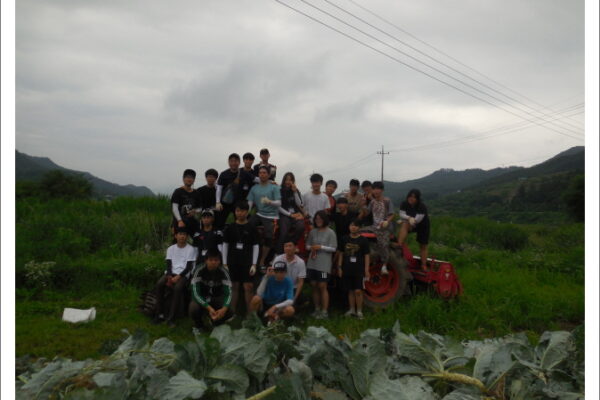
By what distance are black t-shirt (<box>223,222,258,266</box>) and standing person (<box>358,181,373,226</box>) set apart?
5.49 feet

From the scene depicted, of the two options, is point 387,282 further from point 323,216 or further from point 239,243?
point 239,243

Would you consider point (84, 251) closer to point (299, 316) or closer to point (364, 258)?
point (299, 316)

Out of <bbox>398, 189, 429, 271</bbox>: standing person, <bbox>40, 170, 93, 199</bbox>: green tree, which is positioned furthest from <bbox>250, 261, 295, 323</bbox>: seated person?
<bbox>40, 170, 93, 199</bbox>: green tree

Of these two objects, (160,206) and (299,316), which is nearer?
(299,316)

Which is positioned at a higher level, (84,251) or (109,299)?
(84,251)

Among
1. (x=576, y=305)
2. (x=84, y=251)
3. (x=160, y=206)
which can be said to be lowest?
(x=576, y=305)

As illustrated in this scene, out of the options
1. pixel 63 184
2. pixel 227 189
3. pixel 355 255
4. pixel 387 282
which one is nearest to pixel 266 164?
pixel 227 189

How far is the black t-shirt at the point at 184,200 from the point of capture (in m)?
5.68

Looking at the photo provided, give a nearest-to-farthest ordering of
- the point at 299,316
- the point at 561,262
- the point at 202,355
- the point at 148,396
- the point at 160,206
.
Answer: the point at 148,396 < the point at 202,355 < the point at 299,316 < the point at 561,262 < the point at 160,206

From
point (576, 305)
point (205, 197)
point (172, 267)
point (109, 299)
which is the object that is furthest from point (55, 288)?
point (576, 305)

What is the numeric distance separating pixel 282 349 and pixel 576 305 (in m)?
6.43

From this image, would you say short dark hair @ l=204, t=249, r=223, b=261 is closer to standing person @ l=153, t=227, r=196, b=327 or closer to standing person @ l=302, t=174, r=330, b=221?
standing person @ l=153, t=227, r=196, b=327

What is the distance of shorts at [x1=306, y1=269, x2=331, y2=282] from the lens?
17.8 ft

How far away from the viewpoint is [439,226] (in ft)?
50.8
